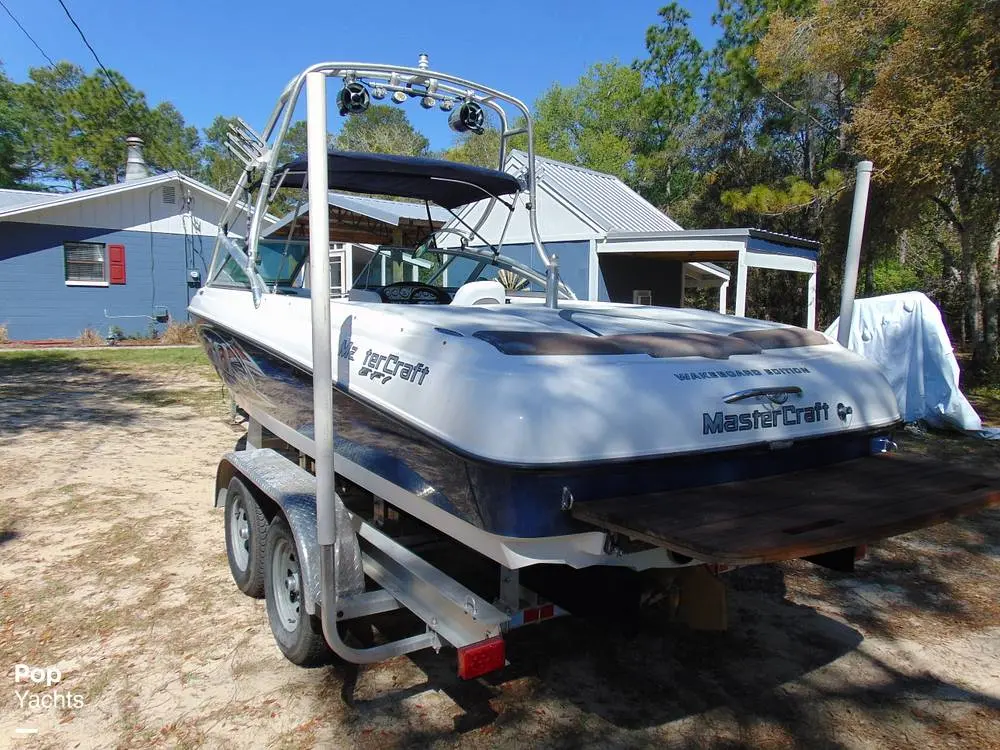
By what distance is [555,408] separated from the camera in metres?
2.14

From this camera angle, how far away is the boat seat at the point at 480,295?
161 inches

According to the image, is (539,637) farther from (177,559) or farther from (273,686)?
(177,559)

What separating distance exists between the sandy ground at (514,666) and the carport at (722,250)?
7259 millimetres

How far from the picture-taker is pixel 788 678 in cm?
318

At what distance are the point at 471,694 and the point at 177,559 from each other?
2.26 meters

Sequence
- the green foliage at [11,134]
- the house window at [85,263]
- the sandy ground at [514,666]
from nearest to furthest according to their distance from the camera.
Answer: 1. the sandy ground at [514,666]
2. the house window at [85,263]
3. the green foliage at [11,134]

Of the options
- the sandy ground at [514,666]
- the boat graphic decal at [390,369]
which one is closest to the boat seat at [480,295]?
the boat graphic decal at [390,369]

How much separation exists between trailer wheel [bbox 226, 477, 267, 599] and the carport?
8.48 m

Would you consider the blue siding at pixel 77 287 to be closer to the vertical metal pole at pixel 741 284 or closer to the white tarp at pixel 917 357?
the vertical metal pole at pixel 741 284

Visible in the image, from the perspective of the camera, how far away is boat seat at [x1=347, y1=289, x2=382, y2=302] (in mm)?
4219

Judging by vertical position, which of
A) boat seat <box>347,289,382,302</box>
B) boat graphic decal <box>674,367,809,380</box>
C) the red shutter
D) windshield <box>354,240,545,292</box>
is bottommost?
boat graphic decal <box>674,367,809,380</box>

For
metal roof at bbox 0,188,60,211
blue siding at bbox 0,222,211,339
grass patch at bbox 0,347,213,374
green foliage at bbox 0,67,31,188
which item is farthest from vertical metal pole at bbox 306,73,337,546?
green foliage at bbox 0,67,31,188

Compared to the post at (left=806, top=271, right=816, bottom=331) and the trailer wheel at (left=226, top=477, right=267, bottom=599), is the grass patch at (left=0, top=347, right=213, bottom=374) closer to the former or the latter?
the trailer wheel at (left=226, top=477, right=267, bottom=599)
